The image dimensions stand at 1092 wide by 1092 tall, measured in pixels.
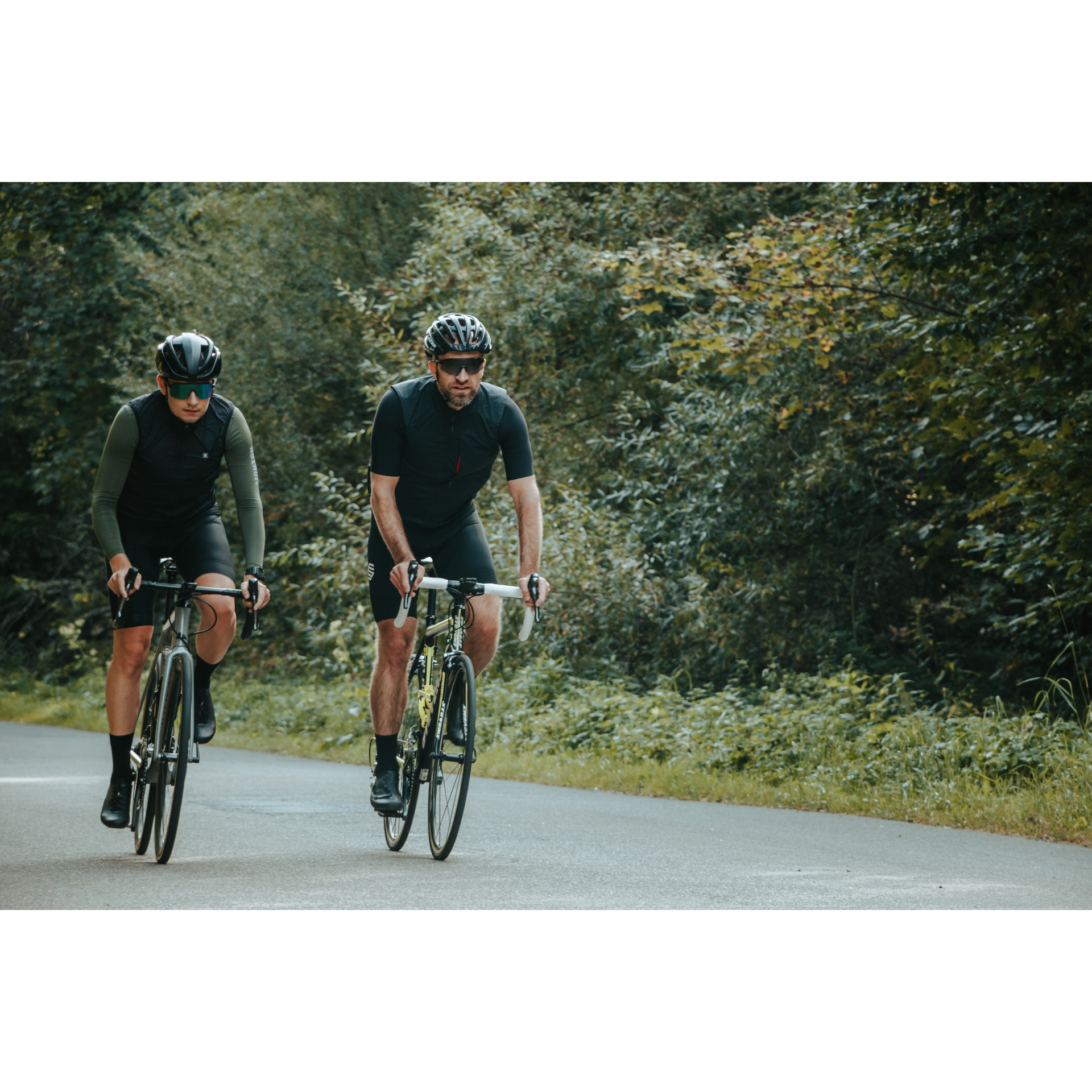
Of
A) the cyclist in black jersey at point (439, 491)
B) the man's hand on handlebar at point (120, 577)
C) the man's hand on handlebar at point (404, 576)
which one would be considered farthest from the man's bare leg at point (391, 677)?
the man's hand on handlebar at point (120, 577)

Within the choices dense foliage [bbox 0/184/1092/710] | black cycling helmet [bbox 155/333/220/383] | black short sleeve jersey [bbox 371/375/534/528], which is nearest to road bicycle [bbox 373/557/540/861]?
black short sleeve jersey [bbox 371/375/534/528]

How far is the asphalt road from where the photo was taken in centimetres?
Result: 579

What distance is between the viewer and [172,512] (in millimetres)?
6711

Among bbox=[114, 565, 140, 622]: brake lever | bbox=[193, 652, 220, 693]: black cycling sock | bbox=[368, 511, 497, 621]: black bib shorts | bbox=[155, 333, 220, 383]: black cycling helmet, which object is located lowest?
bbox=[193, 652, 220, 693]: black cycling sock

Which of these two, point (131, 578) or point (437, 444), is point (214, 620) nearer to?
point (131, 578)

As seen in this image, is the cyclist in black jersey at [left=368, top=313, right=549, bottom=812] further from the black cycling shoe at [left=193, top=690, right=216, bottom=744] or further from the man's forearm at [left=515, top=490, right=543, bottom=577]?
the black cycling shoe at [left=193, top=690, right=216, bottom=744]

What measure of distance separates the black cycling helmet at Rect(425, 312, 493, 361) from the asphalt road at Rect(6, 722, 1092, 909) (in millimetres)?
2314

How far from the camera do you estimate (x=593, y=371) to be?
18609mm

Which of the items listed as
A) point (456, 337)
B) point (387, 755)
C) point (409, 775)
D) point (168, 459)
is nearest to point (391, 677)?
point (387, 755)

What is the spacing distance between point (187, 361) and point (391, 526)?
1145 millimetres

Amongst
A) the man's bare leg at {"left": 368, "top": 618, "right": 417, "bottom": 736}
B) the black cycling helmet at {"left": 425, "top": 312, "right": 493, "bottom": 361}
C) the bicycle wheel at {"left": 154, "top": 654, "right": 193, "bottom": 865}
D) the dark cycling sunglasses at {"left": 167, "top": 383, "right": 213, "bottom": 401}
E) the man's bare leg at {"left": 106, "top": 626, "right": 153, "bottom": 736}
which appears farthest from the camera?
the man's bare leg at {"left": 368, "top": 618, "right": 417, "bottom": 736}

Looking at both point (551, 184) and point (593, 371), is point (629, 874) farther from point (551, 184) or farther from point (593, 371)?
point (551, 184)

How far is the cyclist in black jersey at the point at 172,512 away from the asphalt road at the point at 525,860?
0.73 metres

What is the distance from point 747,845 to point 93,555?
74.1 ft
